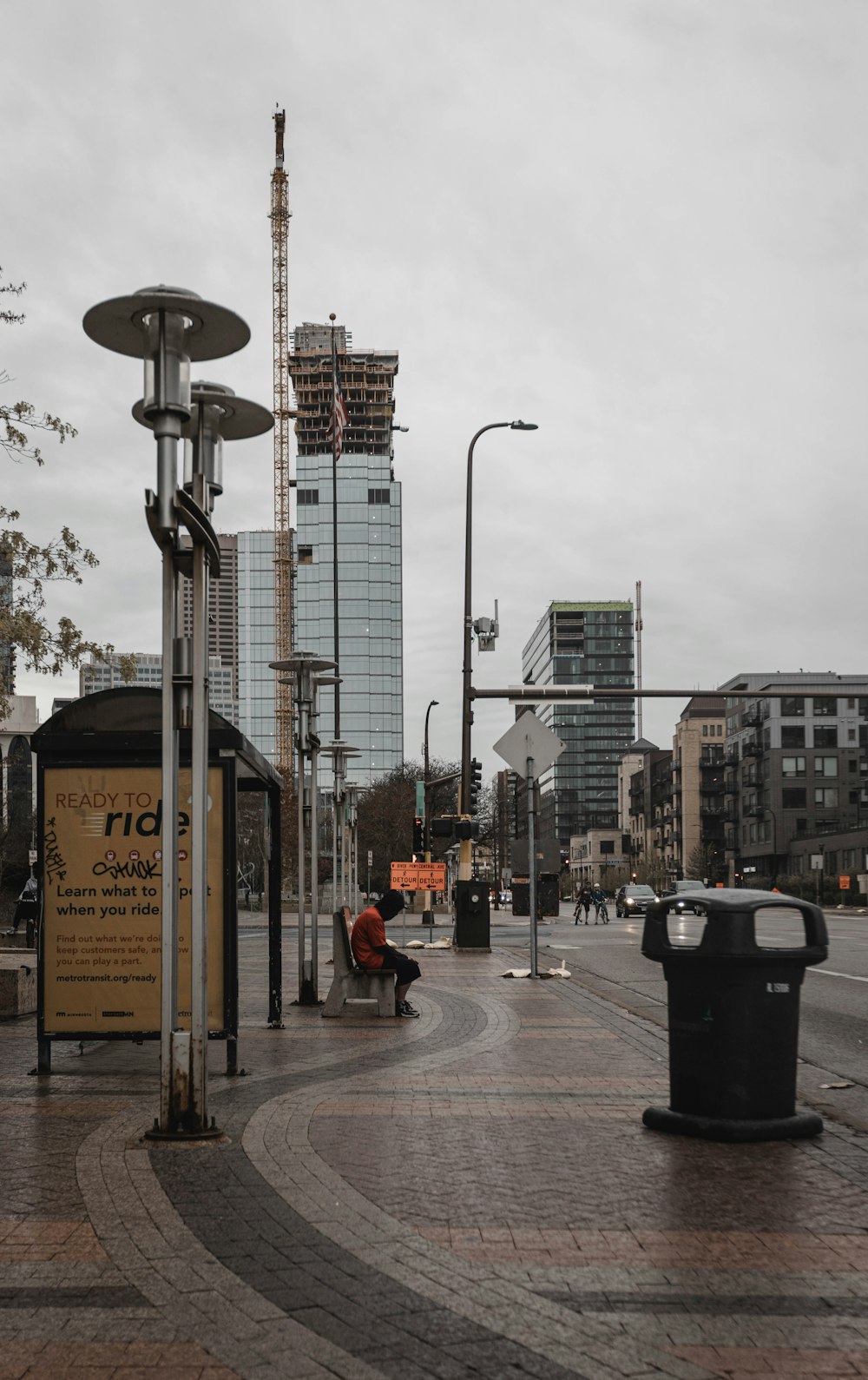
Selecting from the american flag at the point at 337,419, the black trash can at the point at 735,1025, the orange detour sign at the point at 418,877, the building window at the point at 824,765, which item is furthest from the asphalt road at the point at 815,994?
the building window at the point at 824,765

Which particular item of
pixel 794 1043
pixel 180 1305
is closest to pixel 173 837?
pixel 180 1305

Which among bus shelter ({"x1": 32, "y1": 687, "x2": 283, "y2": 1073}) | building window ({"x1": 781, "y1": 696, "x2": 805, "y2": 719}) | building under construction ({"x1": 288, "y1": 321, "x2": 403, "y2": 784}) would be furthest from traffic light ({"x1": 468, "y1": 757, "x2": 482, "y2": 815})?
building under construction ({"x1": 288, "y1": 321, "x2": 403, "y2": 784})

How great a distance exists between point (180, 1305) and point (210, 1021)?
5.10m

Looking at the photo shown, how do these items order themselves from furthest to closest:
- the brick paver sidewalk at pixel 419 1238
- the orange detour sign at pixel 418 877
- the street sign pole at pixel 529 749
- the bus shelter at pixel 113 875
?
1. the orange detour sign at pixel 418 877
2. the street sign pole at pixel 529 749
3. the bus shelter at pixel 113 875
4. the brick paver sidewalk at pixel 419 1238

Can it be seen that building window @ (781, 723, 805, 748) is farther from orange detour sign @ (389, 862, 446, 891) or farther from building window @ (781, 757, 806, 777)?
orange detour sign @ (389, 862, 446, 891)

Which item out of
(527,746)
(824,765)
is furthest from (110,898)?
(824,765)

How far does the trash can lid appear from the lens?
715 cm

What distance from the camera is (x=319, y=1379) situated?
388 centimetres

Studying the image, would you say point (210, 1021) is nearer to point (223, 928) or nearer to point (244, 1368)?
point (223, 928)

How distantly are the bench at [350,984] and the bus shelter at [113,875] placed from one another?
4203mm

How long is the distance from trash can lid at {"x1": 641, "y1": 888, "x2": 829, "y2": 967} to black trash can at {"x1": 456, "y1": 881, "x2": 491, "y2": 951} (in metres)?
19.5

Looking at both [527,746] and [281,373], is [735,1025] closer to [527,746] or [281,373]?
[527,746]

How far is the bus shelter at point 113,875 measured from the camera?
9477 mm

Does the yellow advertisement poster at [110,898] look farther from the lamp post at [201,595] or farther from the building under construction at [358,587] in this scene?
the building under construction at [358,587]
